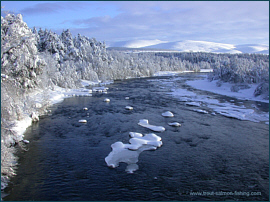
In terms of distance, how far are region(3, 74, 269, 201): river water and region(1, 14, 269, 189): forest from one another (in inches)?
81.4

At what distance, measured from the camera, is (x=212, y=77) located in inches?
2598

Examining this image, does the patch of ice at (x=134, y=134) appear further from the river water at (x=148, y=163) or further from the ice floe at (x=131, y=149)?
the river water at (x=148, y=163)

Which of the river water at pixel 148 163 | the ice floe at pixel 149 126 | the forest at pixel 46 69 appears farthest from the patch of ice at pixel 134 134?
the forest at pixel 46 69

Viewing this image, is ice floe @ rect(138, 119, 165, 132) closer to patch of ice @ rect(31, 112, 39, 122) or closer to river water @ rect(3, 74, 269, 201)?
river water @ rect(3, 74, 269, 201)

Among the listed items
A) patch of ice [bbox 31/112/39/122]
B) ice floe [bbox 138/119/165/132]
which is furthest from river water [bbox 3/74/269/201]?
patch of ice [bbox 31/112/39/122]

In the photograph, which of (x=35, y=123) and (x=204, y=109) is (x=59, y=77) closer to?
(x=35, y=123)

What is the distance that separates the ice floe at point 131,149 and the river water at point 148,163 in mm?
464

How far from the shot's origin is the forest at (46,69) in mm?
12773

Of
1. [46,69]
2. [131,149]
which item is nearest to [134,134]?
[131,149]

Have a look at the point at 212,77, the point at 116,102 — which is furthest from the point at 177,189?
the point at 212,77

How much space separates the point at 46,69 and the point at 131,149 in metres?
33.6

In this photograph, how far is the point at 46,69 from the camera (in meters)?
44.5

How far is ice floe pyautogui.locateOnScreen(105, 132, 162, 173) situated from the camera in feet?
51.7

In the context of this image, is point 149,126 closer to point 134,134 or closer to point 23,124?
point 134,134
